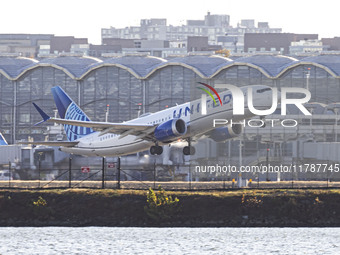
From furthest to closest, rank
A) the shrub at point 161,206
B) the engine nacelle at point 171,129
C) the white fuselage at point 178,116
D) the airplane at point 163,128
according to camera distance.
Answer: the engine nacelle at point 171,129
the airplane at point 163,128
the white fuselage at point 178,116
the shrub at point 161,206

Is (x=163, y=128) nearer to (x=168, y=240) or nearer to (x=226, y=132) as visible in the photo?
(x=226, y=132)

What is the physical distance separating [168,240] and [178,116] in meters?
18.9

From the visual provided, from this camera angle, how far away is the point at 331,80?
182m

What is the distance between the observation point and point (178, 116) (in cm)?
9631

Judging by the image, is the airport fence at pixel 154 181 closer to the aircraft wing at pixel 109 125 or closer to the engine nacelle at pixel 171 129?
the engine nacelle at pixel 171 129

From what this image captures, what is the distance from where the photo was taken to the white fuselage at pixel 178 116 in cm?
9038

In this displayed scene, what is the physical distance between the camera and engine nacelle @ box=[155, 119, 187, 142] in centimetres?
9381

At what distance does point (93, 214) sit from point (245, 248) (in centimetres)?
1751

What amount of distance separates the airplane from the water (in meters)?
12.3

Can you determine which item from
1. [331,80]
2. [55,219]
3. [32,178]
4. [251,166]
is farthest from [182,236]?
[331,80]

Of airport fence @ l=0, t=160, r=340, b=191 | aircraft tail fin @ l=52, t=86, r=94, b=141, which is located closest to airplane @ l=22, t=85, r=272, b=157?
airport fence @ l=0, t=160, r=340, b=191

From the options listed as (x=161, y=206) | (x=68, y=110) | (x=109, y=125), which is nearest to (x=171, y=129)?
(x=109, y=125)

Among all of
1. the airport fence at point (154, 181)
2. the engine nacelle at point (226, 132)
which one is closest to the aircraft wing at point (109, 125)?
the airport fence at point (154, 181)

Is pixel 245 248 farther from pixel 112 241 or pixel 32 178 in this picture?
pixel 32 178
